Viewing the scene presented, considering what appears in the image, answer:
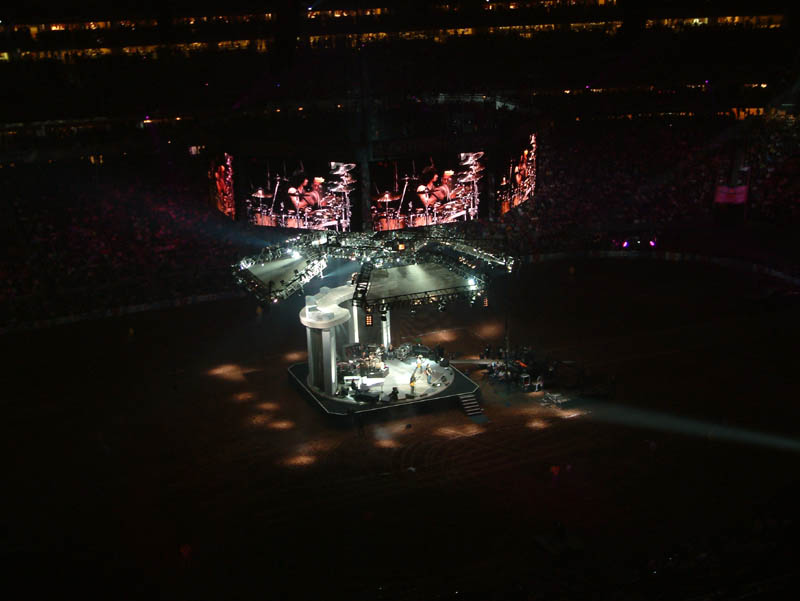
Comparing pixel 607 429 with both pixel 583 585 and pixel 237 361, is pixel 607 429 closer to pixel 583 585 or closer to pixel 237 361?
pixel 583 585

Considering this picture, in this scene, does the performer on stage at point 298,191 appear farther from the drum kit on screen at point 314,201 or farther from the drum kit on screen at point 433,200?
the drum kit on screen at point 433,200

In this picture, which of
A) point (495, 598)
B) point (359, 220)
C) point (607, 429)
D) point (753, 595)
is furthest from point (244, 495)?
point (359, 220)

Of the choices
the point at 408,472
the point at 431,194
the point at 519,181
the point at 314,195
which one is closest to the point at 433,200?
the point at 431,194

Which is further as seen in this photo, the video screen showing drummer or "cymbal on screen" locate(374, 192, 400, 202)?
"cymbal on screen" locate(374, 192, 400, 202)

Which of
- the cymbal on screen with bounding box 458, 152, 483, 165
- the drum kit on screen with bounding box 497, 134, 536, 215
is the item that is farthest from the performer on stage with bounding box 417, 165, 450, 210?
the drum kit on screen with bounding box 497, 134, 536, 215

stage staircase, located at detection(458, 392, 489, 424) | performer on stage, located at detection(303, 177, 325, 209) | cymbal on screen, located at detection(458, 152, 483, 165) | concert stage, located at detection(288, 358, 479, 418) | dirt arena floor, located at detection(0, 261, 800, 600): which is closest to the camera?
dirt arena floor, located at detection(0, 261, 800, 600)

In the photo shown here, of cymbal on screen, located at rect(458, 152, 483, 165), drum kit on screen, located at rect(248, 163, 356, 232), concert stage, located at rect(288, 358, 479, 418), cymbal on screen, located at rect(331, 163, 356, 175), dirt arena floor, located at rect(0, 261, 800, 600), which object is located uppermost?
cymbal on screen, located at rect(458, 152, 483, 165)

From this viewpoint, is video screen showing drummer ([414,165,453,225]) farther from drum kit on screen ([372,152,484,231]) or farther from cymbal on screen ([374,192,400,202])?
cymbal on screen ([374,192,400,202])
